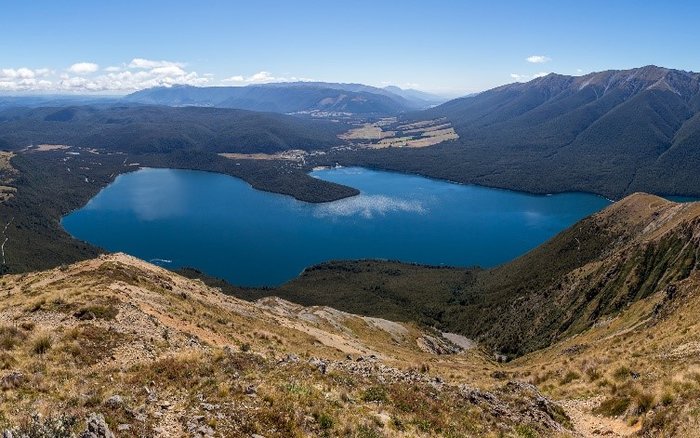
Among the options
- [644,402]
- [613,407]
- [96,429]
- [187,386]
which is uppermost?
[96,429]

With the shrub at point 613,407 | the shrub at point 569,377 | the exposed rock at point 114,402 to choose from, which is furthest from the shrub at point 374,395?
the shrub at point 569,377

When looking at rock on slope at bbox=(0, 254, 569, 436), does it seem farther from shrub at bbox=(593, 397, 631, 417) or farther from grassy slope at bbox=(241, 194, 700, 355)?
grassy slope at bbox=(241, 194, 700, 355)

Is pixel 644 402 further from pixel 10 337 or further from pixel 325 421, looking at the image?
pixel 10 337

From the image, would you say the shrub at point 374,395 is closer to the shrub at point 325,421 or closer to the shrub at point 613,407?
the shrub at point 325,421

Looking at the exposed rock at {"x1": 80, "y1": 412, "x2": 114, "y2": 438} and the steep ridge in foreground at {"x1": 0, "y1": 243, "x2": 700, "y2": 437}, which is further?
the steep ridge in foreground at {"x1": 0, "y1": 243, "x2": 700, "y2": 437}

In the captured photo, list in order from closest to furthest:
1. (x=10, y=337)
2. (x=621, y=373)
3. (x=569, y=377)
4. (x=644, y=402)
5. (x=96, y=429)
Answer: (x=96, y=429) → (x=644, y=402) → (x=10, y=337) → (x=621, y=373) → (x=569, y=377)

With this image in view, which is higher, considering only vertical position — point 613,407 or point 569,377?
point 613,407


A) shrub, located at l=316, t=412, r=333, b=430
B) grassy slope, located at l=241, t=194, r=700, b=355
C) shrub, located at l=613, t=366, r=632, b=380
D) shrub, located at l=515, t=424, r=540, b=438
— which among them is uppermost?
shrub, located at l=316, t=412, r=333, b=430

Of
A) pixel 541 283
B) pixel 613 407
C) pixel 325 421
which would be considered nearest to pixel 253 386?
pixel 325 421

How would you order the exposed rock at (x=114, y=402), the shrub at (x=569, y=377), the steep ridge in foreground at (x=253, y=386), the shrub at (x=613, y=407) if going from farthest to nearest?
the shrub at (x=569, y=377) → the shrub at (x=613, y=407) → the steep ridge in foreground at (x=253, y=386) → the exposed rock at (x=114, y=402)

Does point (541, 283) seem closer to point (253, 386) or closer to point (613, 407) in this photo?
point (613, 407)

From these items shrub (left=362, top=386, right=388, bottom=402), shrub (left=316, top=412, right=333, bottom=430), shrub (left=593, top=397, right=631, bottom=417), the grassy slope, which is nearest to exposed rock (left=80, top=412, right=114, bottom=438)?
shrub (left=316, top=412, right=333, bottom=430)

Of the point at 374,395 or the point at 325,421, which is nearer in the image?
the point at 325,421

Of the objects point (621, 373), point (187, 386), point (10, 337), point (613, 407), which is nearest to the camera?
point (187, 386)
